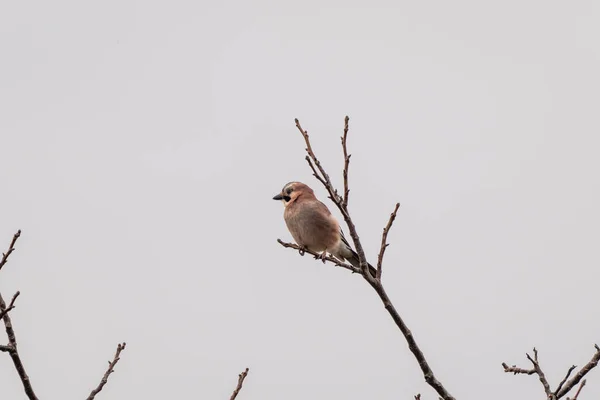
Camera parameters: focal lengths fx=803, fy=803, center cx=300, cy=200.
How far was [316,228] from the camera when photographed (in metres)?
8.84

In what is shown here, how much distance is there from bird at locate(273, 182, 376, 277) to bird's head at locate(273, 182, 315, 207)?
179 mm

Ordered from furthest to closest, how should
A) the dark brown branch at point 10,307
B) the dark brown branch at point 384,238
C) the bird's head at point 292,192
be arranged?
the bird's head at point 292,192 < the dark brown branch at point 384,238 < the dark brown branch at point 10,307

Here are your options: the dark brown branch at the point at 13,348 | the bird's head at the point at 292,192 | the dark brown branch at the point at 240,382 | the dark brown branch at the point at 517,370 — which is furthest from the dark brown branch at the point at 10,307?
the bird's head at the point at 292,192

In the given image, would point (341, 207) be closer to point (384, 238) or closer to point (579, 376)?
point (384, 238)

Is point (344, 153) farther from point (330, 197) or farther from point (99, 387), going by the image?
point (99, 387)

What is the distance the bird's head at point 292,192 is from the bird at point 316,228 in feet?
0.59

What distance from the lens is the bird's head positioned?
9.57 meters

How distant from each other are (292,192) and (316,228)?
961 mm

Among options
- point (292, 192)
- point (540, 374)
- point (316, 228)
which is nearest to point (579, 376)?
point (540, 374)

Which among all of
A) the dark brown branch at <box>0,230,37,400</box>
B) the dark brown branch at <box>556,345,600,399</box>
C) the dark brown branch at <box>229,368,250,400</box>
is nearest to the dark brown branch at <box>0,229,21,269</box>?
the dark brown branch at <box>0,230,37,400</box>

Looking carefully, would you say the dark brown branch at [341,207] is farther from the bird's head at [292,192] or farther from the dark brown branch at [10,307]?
the bird's head at [292,192]

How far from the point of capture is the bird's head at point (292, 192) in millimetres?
9570

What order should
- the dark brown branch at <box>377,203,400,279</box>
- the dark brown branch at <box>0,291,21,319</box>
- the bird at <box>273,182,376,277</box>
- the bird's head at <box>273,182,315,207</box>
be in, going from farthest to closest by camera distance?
the bird's head at <box>273,182,315,207</box> < the bird at <box>273,182,376,277</box> < the dark brown branch at <box>377,203,400,279</box> < the dark brown branch at <box>0,291,21,319</box>

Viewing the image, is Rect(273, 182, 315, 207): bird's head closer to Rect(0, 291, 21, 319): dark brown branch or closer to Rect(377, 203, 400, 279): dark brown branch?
Rect(377, 203, 400, 279): dark brown branch
